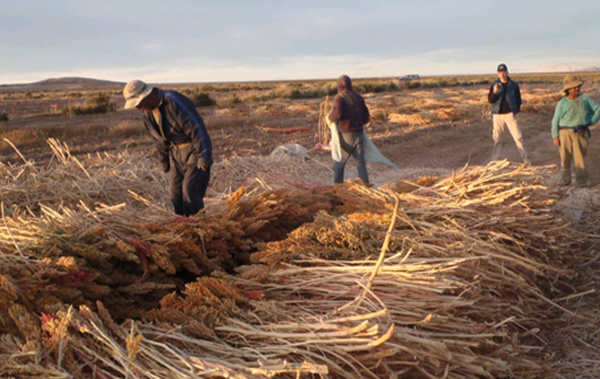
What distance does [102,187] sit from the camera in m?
6.16

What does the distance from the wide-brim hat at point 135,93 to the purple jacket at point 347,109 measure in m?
2.88

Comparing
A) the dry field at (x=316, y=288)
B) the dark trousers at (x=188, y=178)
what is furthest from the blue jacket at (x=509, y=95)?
the dark trousers at (x=188, y=178)

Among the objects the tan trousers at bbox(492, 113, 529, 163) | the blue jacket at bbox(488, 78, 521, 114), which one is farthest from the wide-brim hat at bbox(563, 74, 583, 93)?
the tan trousers at bbox(492, 113, 529, 163)

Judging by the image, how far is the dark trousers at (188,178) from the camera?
4.52 meters

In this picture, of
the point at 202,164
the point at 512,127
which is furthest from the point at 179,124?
the point at 512,127

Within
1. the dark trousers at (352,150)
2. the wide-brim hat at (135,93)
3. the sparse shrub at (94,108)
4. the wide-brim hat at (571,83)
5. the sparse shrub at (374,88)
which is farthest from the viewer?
the sparse shrub at (374,88)

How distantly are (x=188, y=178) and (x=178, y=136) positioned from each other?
16.9 inches

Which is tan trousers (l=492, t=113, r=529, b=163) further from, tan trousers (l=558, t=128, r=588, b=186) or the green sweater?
the green sweater

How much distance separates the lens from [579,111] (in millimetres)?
6223

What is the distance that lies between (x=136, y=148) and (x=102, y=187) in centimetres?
636

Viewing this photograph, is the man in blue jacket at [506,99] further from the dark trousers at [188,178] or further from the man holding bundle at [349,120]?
the dark trousers at [188,178]

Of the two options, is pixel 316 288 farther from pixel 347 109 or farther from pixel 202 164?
pixel 347 109

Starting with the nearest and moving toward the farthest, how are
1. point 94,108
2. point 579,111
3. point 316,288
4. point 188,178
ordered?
point 316,288, point 188,178, point 579,111, point 94,108

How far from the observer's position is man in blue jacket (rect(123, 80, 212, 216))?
4.19 meters
